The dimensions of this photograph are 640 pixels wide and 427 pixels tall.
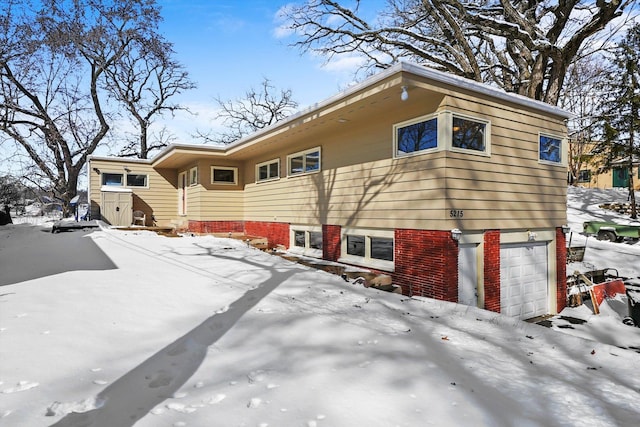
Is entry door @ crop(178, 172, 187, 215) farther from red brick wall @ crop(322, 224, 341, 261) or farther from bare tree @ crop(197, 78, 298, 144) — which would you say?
bare tree @ crop(197, 78, 298, 144)

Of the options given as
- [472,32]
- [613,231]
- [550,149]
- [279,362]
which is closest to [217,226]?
[550,149]

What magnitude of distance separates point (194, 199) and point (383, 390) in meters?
13.5

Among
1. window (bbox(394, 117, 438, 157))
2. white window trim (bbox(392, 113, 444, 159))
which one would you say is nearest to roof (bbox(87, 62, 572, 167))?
white window trim (bbox(392, 113, 444, 159))

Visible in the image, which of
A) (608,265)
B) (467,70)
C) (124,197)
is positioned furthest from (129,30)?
(608,265)

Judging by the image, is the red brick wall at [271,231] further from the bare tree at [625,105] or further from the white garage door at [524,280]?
the bare tree at [625,105]

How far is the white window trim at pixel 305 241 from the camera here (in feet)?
33.9

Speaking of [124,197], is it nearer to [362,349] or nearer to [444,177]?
[444,177]

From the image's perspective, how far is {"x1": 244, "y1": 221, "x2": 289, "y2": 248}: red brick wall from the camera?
1177cm

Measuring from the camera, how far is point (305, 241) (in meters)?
10.9

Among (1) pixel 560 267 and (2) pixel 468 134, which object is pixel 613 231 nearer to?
(1) pixel 560 267

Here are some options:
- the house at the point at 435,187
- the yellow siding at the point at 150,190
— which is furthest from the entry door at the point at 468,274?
the yellow siding at the point at 150,190

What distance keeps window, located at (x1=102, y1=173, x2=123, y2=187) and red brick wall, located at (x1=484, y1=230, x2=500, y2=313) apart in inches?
631

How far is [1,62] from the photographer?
16.1 m

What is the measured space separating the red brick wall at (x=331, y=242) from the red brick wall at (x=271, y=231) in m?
1.98
